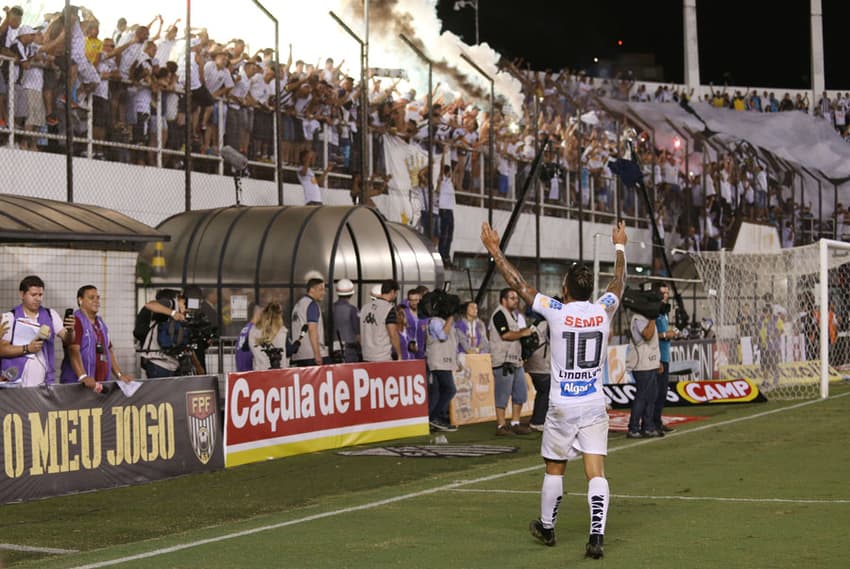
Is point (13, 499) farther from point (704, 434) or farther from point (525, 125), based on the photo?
point (525, 125)

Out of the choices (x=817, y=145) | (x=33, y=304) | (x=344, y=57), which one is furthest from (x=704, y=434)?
(x=817, y=145)

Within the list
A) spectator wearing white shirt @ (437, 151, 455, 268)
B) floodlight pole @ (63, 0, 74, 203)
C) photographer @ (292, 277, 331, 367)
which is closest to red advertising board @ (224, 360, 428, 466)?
photographer @ (292, 277, 331, 367)

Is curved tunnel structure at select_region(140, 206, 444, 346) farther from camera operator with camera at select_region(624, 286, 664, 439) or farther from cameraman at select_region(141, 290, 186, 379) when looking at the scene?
camera operator with camera at select_region(624, 286, 664, 439)

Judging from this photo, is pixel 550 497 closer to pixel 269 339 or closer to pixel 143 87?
pixel 269 339

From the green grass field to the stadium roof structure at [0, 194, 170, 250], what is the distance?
407cm

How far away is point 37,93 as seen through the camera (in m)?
19.2

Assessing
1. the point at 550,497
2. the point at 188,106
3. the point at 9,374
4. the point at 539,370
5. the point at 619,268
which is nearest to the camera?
the point at 550,497

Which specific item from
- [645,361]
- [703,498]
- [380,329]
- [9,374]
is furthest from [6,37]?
[703,498]

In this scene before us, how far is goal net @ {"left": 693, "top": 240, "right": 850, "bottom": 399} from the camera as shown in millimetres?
25875

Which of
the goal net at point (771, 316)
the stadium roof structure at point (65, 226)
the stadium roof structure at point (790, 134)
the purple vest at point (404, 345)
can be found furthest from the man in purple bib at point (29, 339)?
the stadium roof structure at point (790, 134)

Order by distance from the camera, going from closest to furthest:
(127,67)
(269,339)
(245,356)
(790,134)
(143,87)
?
(269,339) < (245,356) < (127,67) < (143,87) < (790,134)

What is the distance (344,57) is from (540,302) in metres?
18.8

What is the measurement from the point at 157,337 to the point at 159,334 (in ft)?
0.14

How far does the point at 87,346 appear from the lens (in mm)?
13750
